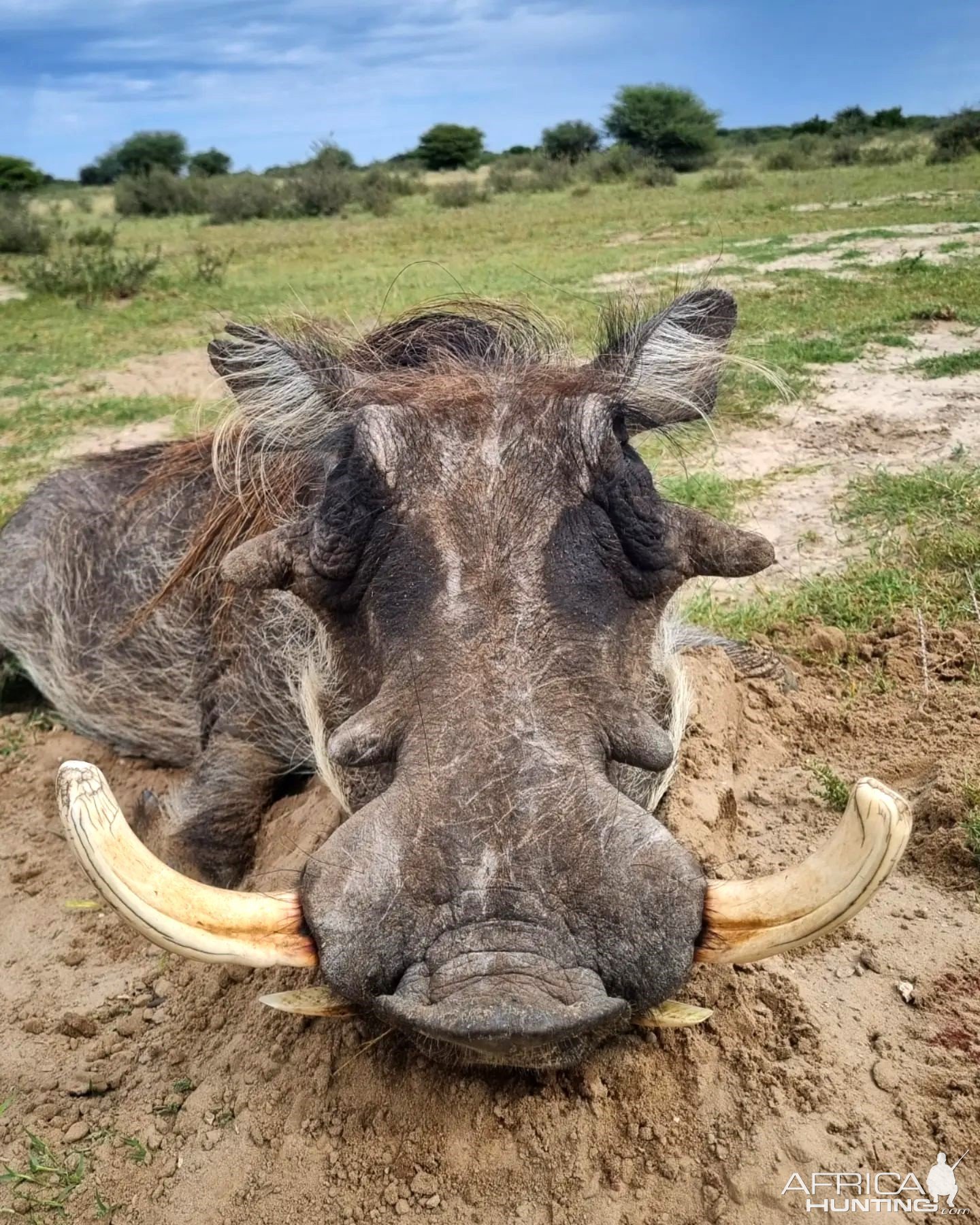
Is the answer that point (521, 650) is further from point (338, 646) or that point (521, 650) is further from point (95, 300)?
point (95, 300)

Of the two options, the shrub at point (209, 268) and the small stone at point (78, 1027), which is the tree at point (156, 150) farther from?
the small stone at point (78, 1027)

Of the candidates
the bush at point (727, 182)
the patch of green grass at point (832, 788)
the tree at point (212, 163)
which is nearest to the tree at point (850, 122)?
the bush at point (727, 182)


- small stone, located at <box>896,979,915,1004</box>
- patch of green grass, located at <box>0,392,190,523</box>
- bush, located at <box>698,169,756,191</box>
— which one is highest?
bush, located at <box>698,169,756,191</box>

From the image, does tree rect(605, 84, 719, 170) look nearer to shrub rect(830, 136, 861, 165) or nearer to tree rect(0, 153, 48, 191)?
shrub rect(830, 136, 861, 165)

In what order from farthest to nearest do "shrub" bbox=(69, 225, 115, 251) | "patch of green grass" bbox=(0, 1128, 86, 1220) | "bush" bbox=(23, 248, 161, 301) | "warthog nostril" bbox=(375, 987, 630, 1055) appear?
1. "shrub" bbox=(69, 225, 115, 251)
2. "bush" bbox=(23, 248, 161, 301)
3. "patch of green grass" bbox=(0, 1128, 86, 1220)
4. "warthog nostril" bbox=(375, 987, 630, 1055)

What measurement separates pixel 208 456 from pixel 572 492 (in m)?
2.14

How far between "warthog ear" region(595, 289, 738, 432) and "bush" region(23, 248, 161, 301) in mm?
12442

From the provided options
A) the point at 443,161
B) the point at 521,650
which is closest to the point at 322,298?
the point at 521,650

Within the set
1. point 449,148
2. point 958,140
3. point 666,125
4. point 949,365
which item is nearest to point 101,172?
point 449,148

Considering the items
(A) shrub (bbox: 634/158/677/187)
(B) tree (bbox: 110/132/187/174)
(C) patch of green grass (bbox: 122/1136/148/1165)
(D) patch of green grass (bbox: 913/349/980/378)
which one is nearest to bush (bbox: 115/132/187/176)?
(B) tree (bbox: 110/132/187/174)

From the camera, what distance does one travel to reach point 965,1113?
5.02 feet

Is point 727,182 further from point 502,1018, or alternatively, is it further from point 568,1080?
point 502,1018

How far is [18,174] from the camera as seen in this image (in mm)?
41625
